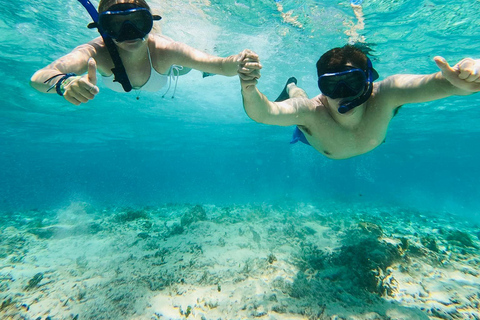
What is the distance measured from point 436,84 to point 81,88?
4.07 m

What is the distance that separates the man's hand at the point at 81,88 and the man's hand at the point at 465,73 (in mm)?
3293

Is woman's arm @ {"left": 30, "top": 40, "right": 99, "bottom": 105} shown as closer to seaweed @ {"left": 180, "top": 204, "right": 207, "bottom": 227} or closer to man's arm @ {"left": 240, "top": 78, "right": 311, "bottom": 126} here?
man's arm @ {"left": 240, "top": 78, "right": 311, "bottom": 126}

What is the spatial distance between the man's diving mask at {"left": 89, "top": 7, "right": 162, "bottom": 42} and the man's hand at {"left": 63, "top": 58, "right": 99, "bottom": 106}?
1.39 meters

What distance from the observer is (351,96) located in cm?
315

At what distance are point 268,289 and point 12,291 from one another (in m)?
5.75

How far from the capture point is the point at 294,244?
735 centimetres

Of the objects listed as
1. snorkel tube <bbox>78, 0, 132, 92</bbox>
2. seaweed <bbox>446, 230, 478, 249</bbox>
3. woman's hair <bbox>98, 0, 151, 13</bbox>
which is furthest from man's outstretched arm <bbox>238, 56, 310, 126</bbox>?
seaweed <bbox>446, 230, 478, 249</bbox>

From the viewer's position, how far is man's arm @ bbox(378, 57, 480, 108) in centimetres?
217

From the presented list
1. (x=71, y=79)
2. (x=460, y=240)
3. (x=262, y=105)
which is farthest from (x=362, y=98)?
(x=460, y=240)

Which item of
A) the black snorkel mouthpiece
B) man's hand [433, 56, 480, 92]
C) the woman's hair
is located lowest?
the black snorkel mouthpiece

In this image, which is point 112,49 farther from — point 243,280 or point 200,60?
point 243,280

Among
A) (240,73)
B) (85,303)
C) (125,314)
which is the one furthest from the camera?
(85,303)

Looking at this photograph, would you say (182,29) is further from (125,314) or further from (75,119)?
(75,119)

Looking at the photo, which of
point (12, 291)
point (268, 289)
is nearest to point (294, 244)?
point (268, 289)
